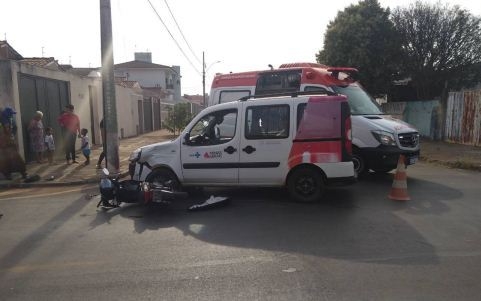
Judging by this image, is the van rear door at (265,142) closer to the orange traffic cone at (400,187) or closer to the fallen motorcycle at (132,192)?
the fallen motorcycle at (132,192)

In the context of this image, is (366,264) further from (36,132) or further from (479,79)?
(479,79)

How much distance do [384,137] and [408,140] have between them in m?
0.60

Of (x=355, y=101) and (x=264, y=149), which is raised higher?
(x=355, y=101)

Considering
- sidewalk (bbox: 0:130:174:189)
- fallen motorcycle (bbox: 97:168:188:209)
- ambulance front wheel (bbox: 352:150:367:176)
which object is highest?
ambulance front wheel (bbox: 352:150:367:176)

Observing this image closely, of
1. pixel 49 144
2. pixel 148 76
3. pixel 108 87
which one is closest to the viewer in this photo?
pixel 108 87

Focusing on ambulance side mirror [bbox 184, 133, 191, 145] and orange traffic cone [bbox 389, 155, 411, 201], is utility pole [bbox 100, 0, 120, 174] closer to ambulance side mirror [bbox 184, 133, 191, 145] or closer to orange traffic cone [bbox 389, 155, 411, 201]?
ambulance side mirror [bbox 184, 133, 191, 145]

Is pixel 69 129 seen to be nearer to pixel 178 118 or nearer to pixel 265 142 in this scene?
pixel 265 142

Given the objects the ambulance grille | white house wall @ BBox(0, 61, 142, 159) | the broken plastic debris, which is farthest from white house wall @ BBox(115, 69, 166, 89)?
the broken plastic debris

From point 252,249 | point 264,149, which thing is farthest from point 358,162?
point 252,249

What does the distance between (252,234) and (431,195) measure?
395 centimetres

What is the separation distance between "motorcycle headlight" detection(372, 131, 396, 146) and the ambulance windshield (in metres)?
0.77

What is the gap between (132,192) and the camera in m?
7.45

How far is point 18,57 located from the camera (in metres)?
22.8

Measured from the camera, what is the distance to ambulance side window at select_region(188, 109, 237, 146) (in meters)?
7.80
